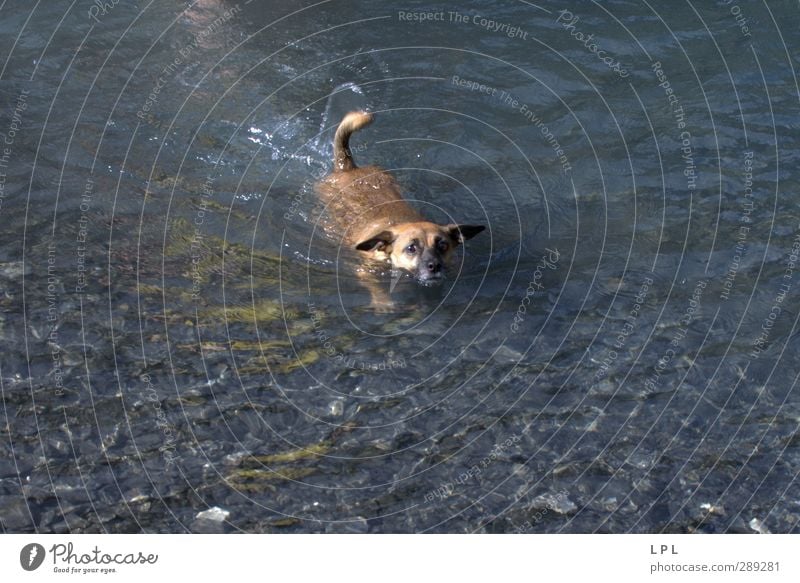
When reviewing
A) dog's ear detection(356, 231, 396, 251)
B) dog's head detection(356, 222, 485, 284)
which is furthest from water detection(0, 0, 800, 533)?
dog's ear detection(356, 231, 396, 251)

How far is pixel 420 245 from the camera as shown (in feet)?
35.3

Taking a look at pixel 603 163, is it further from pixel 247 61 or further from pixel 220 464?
pixel 220 464

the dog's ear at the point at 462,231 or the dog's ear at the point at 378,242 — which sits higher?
the dog's ear at the point at 462,231

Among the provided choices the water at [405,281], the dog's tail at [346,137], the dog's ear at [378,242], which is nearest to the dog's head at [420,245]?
the dog's ear at [378,242]

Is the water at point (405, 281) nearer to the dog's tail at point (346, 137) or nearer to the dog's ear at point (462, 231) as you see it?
the dog's ear at point (462, 231)

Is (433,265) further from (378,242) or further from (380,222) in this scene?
(380,222)

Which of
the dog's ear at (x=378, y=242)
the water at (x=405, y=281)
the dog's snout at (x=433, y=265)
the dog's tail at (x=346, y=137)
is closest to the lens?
the water at (x=405, y=281)

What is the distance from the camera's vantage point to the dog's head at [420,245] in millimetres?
10703

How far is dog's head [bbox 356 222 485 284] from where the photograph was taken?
1070 centimetres

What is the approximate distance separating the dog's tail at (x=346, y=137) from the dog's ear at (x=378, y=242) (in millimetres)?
1413

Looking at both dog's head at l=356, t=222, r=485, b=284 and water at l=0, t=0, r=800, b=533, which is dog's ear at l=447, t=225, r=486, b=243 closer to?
dog's head at l=356, t=222, r=485, b=284

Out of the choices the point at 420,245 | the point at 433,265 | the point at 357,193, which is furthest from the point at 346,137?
the point at 433,265

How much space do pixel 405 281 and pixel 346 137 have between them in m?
1.91

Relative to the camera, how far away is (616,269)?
1105cm
